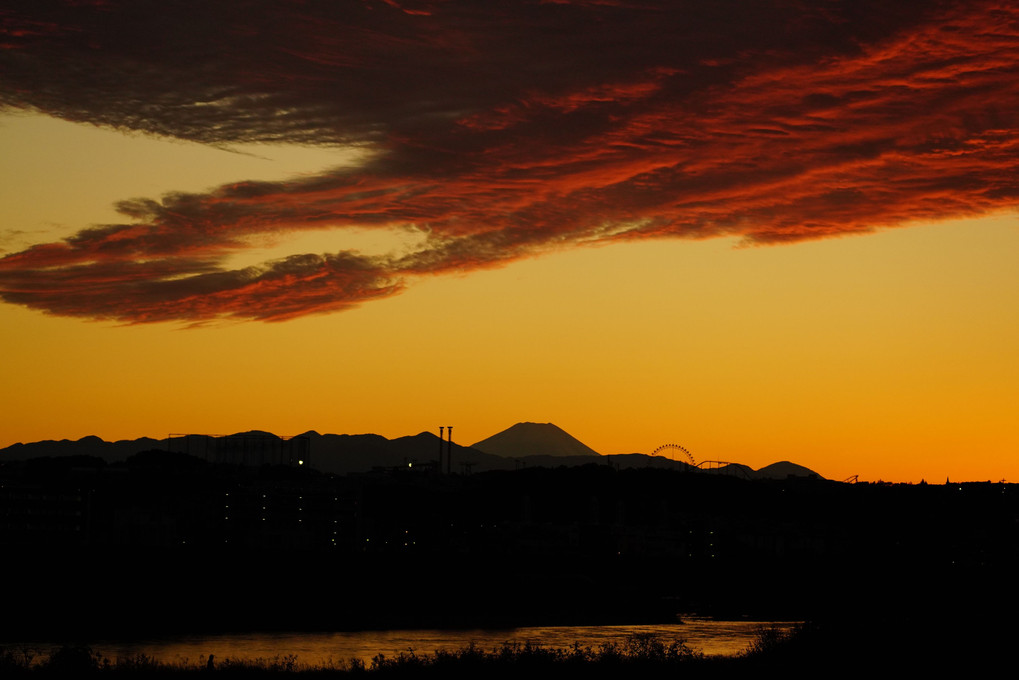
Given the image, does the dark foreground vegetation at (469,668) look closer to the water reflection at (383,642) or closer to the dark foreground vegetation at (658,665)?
the dark foreground vegetation at (658,665)

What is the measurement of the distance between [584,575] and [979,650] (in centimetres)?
11476

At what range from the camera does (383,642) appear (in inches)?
3344

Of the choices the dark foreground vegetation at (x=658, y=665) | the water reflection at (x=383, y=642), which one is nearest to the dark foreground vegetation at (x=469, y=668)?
the dark foreground vegetation at (x=658, y=665)

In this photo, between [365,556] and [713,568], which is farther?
[713,568]

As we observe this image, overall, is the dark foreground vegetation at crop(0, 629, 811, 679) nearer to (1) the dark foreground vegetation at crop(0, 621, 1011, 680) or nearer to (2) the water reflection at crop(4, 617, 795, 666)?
(1) the dark foreground vegetation at crop(0, 621, 1011, 680)

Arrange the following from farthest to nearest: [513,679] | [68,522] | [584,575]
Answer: [584,575] < [68,522] < [513,679]

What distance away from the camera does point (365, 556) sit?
15138 centimetres

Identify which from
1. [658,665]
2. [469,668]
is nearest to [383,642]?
[469,668]

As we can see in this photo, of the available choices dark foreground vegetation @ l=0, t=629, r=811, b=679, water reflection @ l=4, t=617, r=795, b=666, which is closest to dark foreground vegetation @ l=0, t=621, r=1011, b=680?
dark foreground vegetation @ l=0, t=629, r=811, b=679

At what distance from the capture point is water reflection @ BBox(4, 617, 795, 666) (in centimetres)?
7175

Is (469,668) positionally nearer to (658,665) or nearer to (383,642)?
(658,665)

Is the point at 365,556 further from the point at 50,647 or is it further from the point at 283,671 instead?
the point at 283,671

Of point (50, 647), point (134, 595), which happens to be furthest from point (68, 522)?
point (50, 647)

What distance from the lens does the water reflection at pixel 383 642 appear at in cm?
7175
